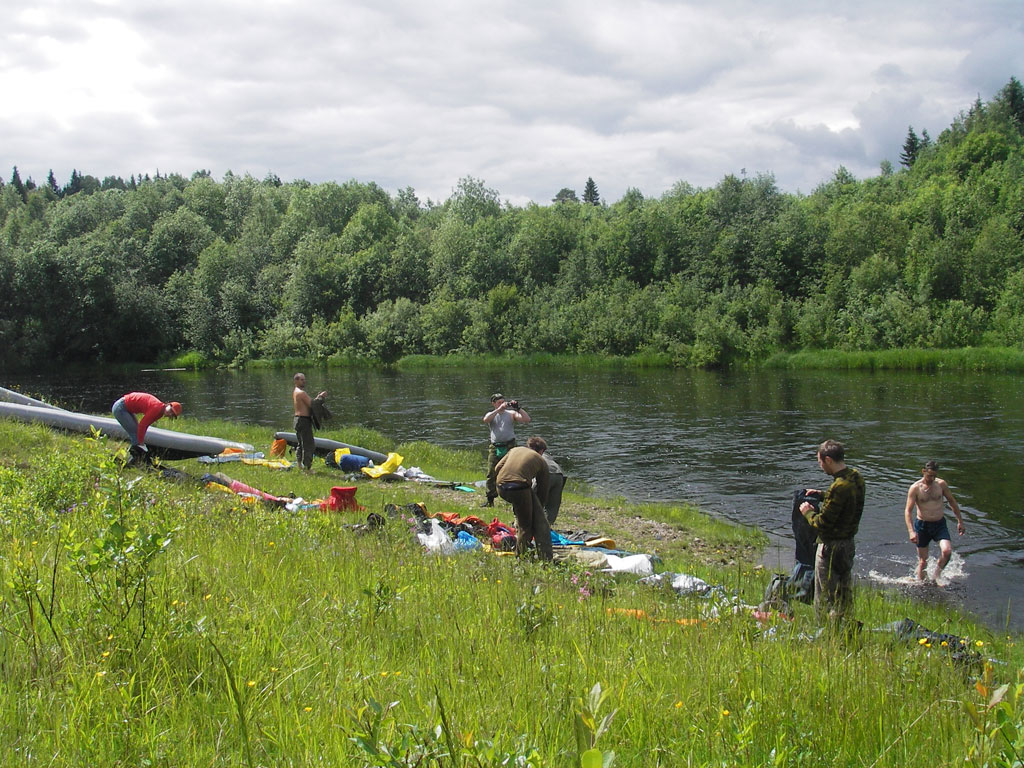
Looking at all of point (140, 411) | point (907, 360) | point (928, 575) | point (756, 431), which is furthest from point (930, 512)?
point (907, 360)

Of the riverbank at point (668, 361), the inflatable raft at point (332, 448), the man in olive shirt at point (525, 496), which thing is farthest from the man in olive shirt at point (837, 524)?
the riverbank at point (668, 361)

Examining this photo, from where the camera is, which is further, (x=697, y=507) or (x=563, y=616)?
(x=697, y=507)

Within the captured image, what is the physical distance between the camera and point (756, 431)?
28.0m

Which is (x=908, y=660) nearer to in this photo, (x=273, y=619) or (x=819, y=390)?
(x=273, y=619)

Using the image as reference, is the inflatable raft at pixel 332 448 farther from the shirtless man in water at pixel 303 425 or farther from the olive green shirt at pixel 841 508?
the olive green shirt at pixel 841 508

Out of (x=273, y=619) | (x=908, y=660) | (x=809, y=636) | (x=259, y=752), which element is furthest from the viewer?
(x=809, y=636)

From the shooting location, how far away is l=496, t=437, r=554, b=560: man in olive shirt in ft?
32.8

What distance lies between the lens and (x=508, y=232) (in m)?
91.7

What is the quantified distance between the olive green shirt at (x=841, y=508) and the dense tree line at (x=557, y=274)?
2073 inches

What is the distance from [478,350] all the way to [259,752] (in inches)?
2815

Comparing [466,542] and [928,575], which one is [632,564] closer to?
[466,542]

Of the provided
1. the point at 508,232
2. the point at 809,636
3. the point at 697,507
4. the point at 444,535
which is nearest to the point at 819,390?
the point at 697,507

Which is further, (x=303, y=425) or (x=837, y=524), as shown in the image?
(x=303, y=425)

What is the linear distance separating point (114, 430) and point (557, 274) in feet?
232
